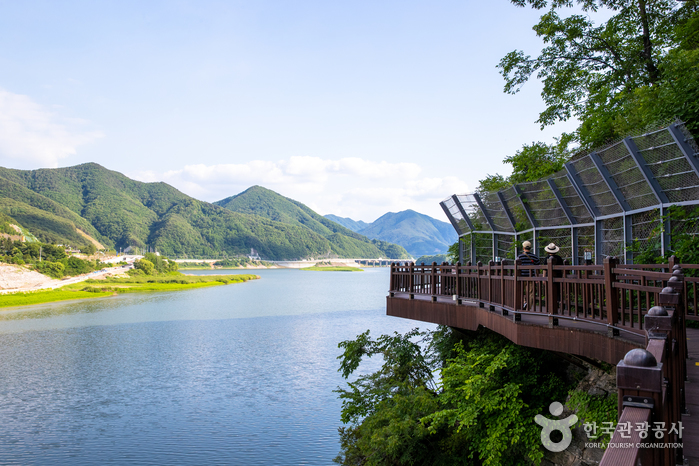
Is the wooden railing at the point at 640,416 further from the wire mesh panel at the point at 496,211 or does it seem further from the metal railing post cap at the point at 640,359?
the wire mesh panel at the point at 496,211

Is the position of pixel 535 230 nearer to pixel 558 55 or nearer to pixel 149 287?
pixel 558 55

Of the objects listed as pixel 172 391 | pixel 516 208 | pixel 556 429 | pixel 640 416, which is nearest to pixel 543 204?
pixel 516 208

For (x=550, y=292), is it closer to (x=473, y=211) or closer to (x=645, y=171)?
(x=645, y=171)

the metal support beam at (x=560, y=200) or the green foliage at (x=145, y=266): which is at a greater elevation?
the metal support beam at (x=560, y=200)

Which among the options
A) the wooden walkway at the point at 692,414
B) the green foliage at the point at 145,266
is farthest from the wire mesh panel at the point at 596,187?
the green foliage at the point at 145,266

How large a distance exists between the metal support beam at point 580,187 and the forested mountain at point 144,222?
504 feet

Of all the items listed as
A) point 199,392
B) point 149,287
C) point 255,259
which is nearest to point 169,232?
point 255,259

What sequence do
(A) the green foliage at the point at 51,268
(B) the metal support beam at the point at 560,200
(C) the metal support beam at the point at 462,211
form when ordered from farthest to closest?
(A) the green foliage at the point at 51,268
(C) the metal support beam at the point at 462,211
(B) the metal support beam at the point at 560,200

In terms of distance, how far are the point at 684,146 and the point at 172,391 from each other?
697 inches

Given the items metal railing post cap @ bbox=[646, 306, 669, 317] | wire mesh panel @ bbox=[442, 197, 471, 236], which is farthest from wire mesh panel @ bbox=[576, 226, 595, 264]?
metal railing post cap @ bbox=[646, 306, 669, 317]

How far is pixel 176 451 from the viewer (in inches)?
501

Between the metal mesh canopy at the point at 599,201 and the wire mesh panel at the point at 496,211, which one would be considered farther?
the wire mesh panel at the point at 496,211

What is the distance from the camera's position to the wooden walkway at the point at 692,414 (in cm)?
309

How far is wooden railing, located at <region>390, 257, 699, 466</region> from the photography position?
1.87 meters
